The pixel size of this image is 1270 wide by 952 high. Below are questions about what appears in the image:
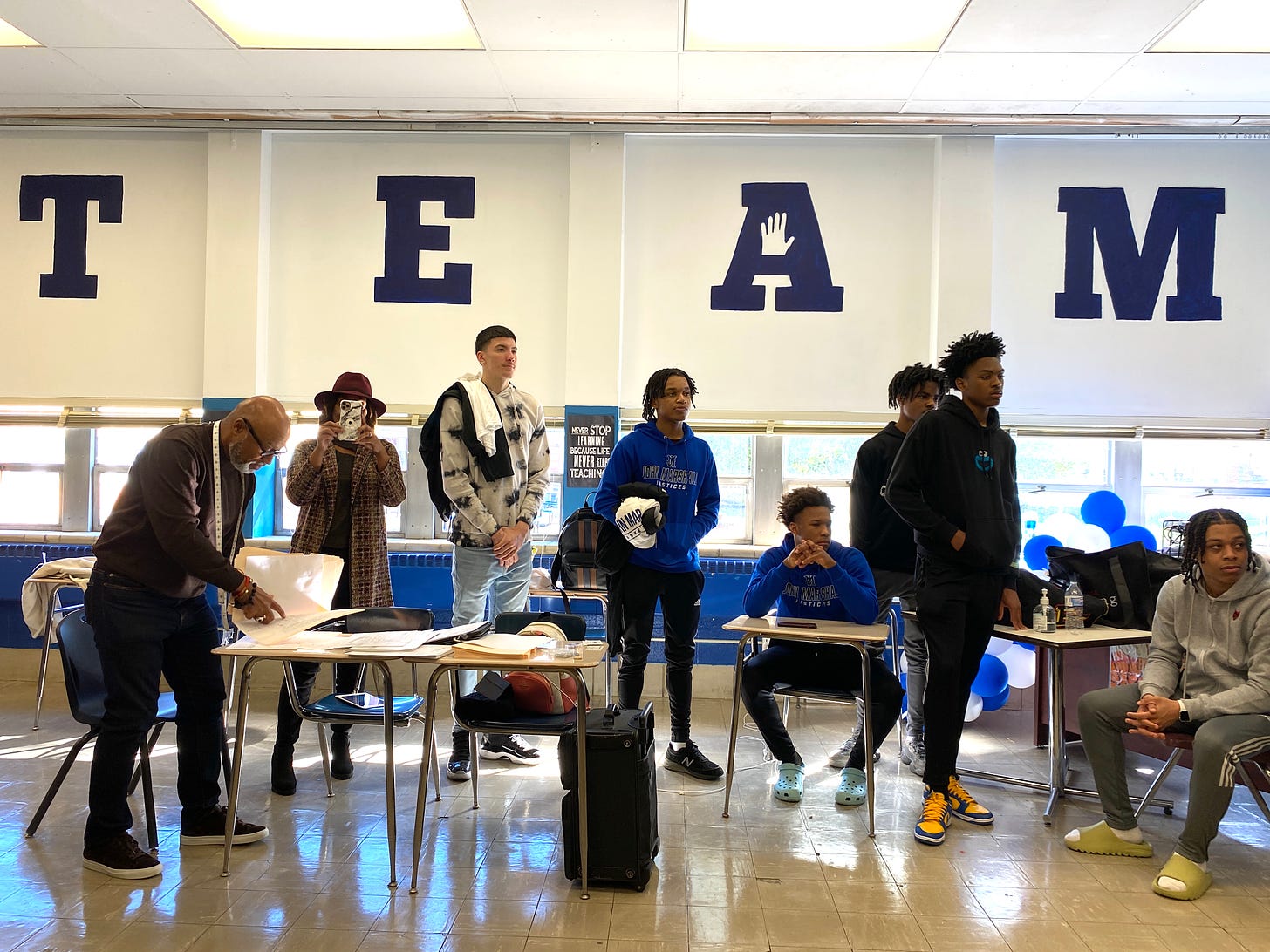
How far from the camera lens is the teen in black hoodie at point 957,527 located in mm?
3334

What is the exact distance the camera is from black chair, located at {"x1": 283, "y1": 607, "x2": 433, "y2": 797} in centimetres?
306

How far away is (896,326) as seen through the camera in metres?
5.56

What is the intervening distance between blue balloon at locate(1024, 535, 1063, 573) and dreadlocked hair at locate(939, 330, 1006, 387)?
1783mm

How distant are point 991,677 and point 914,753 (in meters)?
0.82

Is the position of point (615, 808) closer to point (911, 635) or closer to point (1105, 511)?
point (911, 635)

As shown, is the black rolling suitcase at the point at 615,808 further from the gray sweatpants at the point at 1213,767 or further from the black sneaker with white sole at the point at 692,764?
the gray sweatpants at the point at 1213,767

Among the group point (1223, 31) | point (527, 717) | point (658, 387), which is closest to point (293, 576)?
point (527, 717)

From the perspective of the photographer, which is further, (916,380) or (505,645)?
(916,380)

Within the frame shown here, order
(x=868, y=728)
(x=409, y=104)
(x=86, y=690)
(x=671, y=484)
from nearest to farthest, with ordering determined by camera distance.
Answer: (x=86, y=690) < (x=868, y=728) < (x=671, y=484) < (x=409, y=104)

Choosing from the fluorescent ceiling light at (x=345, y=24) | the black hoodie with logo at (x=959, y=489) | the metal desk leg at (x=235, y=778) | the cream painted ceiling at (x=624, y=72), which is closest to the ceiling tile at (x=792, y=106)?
the cream painted ceiling at (x=624, y=72)

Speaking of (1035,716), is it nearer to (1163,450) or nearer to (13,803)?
(1163,450)

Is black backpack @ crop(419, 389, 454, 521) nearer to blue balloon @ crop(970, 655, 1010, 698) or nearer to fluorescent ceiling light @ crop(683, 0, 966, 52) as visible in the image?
fluorescent ceiling light @ crop(683, 0, 966, 52)

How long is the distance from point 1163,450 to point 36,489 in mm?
7080

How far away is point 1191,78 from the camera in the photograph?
4.60m
